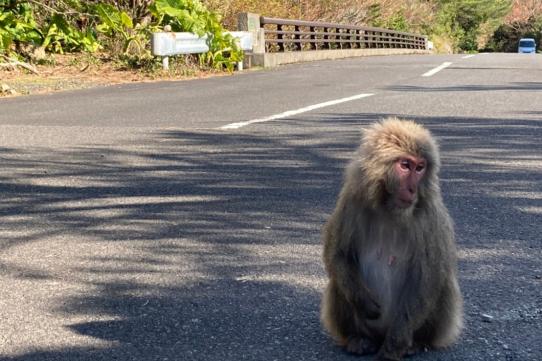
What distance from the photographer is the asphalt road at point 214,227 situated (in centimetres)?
362

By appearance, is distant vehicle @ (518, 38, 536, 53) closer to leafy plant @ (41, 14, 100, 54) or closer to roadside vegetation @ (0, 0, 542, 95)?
roadside vegetation @ (0, 0, 542, 95)

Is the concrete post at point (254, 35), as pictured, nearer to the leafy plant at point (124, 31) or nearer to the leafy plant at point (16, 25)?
the leafy plant at point (124, 31)

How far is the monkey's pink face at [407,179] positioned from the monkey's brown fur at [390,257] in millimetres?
21

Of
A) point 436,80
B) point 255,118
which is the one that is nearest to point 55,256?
point 255,118

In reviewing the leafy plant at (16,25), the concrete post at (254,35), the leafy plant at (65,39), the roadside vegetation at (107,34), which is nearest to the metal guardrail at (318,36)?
the concrete post at (254,35)

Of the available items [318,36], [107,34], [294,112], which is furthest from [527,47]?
[294,112]

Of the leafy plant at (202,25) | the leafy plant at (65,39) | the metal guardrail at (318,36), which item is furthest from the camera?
the metal guardrail at (318,36)

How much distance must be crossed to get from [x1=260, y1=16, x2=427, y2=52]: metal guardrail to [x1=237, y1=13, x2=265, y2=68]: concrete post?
1.35 feet

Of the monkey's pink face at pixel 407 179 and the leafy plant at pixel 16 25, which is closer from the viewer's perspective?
the monkey's pink face at pixel 407 179

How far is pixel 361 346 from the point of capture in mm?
3355

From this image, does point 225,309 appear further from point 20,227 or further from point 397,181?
point 20,227

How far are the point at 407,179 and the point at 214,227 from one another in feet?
8.02

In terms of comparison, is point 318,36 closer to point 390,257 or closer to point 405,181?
point 390,257

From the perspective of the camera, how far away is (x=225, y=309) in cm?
392
